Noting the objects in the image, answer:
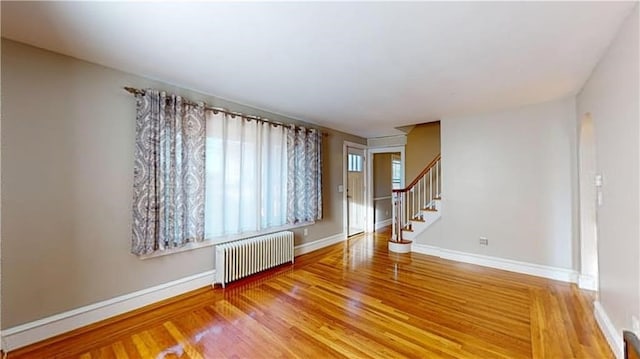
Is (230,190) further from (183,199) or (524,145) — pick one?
(524,145)

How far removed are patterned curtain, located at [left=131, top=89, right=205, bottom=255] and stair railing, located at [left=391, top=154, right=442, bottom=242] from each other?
3467 millimetres

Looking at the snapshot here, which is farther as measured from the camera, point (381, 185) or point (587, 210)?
point (381, 185)

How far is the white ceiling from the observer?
1.66 m

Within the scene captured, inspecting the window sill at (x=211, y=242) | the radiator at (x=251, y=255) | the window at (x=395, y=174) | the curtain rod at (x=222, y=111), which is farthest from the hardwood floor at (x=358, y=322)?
the window at (x=395, y=174)

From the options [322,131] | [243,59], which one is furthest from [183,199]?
[322,131]

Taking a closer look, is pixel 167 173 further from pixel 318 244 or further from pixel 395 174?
pixel 395 174

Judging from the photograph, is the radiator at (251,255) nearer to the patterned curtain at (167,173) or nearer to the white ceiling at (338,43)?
the patterned curtain at (167,173)

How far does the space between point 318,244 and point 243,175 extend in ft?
7.00

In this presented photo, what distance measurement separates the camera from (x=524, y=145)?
12.5 ft

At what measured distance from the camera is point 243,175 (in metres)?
3.70

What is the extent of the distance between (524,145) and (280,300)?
13.0 ft

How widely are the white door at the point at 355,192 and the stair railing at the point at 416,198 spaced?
1192mm

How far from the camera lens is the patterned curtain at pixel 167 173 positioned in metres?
2.64

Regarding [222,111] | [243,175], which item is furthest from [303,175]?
[222,111]
